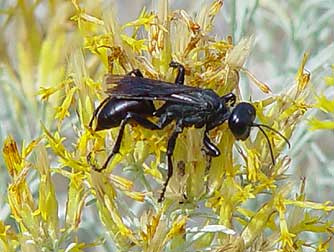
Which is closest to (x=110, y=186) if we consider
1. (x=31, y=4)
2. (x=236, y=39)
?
(x=236, y=39)

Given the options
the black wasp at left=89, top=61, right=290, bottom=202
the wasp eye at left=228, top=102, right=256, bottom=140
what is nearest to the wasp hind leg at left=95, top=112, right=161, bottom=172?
the black wasp at left=89, top=61, right=290, bottom=202

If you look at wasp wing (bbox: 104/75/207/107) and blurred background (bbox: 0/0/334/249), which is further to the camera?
blurred background (bbox: 0/0/334/249)

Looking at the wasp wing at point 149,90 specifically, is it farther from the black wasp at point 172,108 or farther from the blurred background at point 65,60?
the blurred background at point 65,60

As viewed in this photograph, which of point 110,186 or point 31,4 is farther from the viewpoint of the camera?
Result: point 31,4

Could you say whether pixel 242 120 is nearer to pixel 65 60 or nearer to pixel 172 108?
pixel 172 108

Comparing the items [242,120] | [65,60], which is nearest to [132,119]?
[242,120]

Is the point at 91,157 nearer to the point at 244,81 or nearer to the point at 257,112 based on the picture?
the point at 257,112

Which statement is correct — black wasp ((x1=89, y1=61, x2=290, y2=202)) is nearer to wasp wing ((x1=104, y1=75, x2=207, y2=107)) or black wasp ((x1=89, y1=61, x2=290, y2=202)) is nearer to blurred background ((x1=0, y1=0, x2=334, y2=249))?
wasp wing ((x1=104, y1=75, x2=207, y2=107))

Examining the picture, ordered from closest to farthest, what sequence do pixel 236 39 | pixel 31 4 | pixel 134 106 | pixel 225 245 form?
pixel 225 245
pixel 134 106
pixel 236 39
pixel 31 4

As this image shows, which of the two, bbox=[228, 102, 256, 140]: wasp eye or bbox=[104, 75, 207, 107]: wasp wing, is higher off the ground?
bbox=[104, 75, 207, 107]: wasp wing
